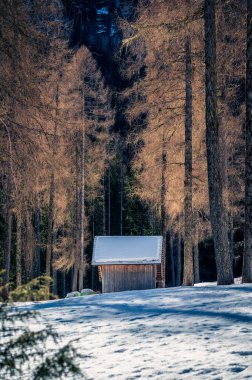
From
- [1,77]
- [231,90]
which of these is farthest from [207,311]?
[231,90]

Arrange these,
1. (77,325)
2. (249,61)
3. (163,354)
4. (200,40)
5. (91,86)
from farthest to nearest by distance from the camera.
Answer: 1. (91,86)
2. (200,40)
3. (249,61)
4. (77,325)
5. (163,354)

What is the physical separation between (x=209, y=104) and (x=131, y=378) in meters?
8.18

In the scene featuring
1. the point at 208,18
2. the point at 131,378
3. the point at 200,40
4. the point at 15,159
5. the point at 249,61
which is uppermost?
the point at 200,40

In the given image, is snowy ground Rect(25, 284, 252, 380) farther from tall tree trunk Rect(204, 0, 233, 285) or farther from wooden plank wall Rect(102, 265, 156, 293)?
wooden plank wall Rect(102, 265, 156, 293)

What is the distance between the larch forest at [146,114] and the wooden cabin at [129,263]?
1172mm

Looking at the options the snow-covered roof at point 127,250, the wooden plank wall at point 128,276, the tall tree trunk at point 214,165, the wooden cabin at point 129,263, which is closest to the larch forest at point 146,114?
the tall tree trunk at point 214,165

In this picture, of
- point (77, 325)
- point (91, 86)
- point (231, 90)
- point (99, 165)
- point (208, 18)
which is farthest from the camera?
point (99, 165)

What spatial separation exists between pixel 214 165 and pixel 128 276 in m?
13.9

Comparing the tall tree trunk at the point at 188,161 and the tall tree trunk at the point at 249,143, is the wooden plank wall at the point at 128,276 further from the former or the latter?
the tall tree trunk at the point at 249,143

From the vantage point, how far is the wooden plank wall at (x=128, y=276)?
24141mm

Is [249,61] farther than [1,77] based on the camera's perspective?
Yes

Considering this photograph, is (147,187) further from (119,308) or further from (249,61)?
(119,308)

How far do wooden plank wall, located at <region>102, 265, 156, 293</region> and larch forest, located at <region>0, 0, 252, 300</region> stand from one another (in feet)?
6.81

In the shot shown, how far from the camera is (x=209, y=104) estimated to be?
37.8ft
